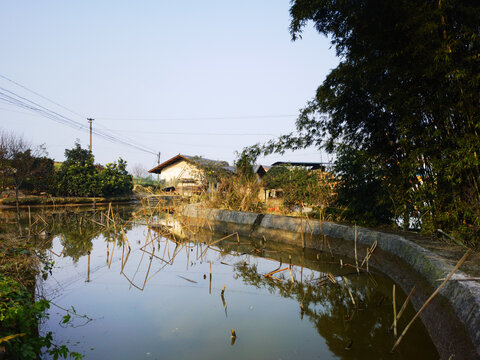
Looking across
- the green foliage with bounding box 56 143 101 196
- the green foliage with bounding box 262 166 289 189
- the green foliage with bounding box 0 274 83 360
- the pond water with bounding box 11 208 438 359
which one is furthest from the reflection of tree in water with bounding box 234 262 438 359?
the green foliage with bounding box 56 143 101 196

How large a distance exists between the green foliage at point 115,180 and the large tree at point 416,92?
72.4 ft

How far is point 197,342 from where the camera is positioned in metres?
3.75

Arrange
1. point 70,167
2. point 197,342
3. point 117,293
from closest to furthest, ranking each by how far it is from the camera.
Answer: point 197,342 < point 117,293 < point 70,167

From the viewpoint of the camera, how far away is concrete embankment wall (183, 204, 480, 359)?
3.08 metres

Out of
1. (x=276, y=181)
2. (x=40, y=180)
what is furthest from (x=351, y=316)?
(x=40, y=180)

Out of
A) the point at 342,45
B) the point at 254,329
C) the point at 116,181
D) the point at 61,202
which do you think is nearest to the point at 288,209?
the point at 342,45

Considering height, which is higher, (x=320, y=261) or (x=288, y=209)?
(x=288, y=209)

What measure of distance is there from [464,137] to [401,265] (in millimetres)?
2330

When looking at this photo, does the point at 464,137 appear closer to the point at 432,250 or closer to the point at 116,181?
the point at 432,250

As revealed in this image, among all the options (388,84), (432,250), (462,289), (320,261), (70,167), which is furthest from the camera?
(70,167)

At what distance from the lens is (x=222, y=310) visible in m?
4.70

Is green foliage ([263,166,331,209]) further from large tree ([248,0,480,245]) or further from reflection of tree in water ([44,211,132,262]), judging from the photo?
reflection of tree in water ([44,211,132,262])

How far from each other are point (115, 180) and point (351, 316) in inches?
1000

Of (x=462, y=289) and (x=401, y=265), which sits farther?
(x=401, y=265)
